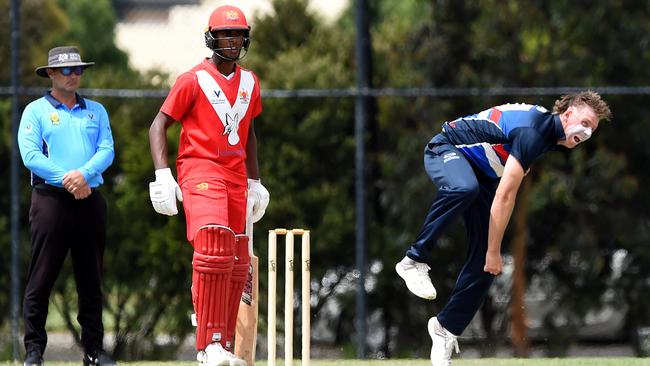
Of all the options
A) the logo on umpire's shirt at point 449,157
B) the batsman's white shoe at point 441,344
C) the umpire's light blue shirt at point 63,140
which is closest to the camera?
the logo on umpire's shirt at point 449,157

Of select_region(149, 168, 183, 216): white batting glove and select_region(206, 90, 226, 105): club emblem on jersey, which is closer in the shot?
select_region(149, 168, 183, 216): white batting glove

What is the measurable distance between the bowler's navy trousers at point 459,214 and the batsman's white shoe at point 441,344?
29 millimetres

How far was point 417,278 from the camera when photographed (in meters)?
6.93

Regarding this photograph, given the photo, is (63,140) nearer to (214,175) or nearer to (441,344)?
(214,175)

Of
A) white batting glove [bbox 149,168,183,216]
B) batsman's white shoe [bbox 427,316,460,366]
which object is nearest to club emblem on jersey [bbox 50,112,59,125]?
white batting glove [bbox 149,168,183,216]

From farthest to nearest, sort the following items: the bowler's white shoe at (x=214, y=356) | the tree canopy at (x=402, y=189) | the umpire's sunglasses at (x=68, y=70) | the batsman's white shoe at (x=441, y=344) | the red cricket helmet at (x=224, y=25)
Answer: the tree canopy at (x=402, y=189) → the umpire's sunglasses at (x=68, y=70) → the batsman's white shoe at (x=441, y=344) → the red cricket helmet at (x=224, y=25) → the bowler's white shoe at (x=214, y=356)

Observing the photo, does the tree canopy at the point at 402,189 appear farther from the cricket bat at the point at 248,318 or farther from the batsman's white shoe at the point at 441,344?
the cricket bat at the point at 248,318

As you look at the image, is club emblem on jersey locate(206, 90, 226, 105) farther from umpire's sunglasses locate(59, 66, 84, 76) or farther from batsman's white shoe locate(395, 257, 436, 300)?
batsman's white shoe locate(395, 257, 436, 300)

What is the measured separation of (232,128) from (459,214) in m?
1.15

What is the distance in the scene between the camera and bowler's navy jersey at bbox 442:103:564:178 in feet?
21.5

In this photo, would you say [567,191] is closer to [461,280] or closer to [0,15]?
[461,280]

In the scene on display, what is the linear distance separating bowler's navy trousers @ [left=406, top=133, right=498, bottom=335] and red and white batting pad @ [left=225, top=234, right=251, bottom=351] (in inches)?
31.4

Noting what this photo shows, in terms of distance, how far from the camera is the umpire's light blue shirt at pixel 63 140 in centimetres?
723

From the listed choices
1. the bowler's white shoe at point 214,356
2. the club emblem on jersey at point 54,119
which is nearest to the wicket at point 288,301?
the bowler's white shoe at point 214,356
